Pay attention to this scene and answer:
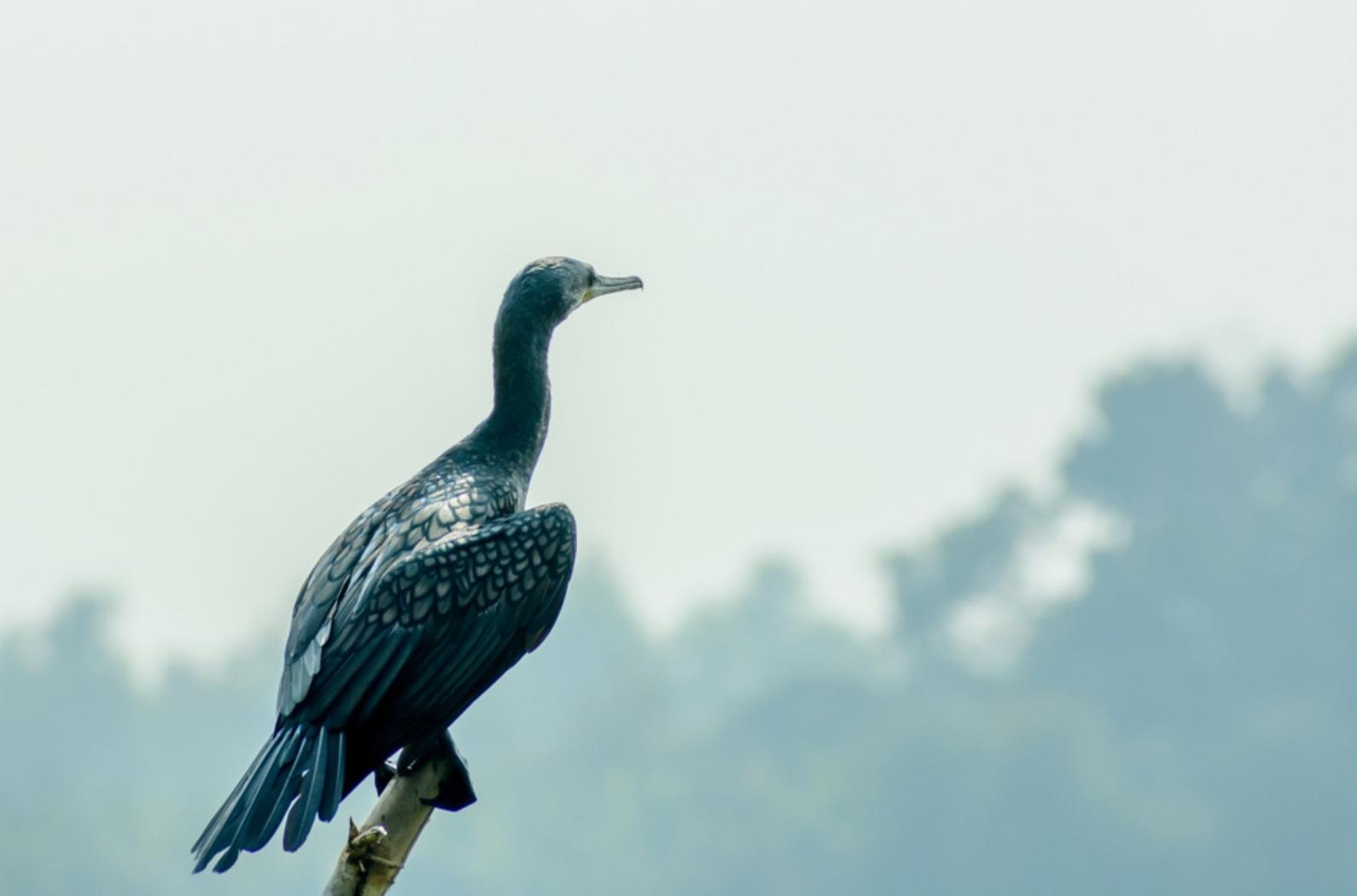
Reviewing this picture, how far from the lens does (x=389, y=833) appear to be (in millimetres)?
7203

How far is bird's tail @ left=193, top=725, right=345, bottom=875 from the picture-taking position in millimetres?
6914

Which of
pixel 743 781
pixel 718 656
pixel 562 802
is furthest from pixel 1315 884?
pixel 718 656

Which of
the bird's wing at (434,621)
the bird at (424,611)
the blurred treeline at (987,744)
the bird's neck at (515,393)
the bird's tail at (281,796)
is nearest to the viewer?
the bird's tail at (281,796)

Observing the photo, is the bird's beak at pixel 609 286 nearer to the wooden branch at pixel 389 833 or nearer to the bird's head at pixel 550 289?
the bird's head at pixel 550 289

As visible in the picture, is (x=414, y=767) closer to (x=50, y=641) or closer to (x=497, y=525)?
(x=497, y=525)

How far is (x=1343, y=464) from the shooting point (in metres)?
89.0

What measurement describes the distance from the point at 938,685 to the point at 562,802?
46.4 ft

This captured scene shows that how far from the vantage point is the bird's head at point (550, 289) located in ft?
27.3

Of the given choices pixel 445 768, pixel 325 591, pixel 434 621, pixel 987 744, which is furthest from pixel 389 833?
pixel 987 744

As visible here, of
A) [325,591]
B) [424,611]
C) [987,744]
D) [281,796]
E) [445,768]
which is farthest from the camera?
[987,744]

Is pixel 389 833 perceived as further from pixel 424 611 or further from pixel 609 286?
pixel 609 286

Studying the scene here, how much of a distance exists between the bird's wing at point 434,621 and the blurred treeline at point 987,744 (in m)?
55.9

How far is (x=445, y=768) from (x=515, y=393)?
134 centimetres

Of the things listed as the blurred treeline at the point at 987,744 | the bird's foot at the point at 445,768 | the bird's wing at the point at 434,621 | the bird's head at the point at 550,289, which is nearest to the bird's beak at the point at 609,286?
the bird's head at the point at 550,289
